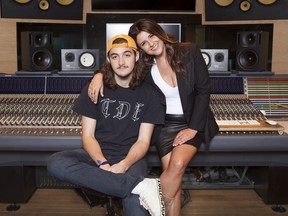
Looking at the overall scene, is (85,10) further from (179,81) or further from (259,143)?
(259,143)

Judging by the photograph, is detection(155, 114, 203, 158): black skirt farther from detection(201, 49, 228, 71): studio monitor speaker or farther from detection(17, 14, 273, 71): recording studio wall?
detection(17, 14, 273, 71): recording studio wall

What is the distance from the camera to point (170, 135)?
2131 mm

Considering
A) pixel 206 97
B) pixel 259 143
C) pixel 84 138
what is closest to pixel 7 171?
pixel 84 138

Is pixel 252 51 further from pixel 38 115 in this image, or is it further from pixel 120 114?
pixel 38 115

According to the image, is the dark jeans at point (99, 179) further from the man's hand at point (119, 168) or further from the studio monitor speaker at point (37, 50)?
the studio monitor speaker at point (37, 50)

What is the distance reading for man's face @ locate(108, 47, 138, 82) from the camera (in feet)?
6.32

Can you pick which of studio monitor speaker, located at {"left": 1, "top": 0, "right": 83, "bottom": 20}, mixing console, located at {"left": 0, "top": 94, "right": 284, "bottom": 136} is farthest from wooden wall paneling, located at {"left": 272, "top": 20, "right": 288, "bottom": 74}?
studio monitor speaker, located at {"left": 1, "top": 0, "right": 83, "bottom": 20}

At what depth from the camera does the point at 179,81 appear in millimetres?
2117

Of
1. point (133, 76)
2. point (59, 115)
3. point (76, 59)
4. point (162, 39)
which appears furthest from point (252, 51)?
point (59, 115)

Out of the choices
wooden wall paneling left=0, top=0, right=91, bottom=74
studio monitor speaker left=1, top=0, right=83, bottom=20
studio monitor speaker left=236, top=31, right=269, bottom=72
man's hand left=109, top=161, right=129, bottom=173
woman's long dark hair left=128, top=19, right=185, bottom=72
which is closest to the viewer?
man's hand left=109, top=161, right=129, bottom=173

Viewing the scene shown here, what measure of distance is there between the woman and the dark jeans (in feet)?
1.03

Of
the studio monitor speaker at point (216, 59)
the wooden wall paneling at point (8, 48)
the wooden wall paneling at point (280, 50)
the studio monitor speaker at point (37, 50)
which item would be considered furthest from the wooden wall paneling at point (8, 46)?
the wooden wall paneling at point (280, 50)

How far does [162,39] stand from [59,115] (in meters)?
0.72

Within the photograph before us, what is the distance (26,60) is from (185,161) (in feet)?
4.72
